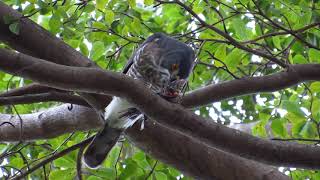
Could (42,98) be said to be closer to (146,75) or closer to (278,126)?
(146,75)

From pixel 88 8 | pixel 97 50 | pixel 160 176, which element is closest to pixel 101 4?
pixel 88 8

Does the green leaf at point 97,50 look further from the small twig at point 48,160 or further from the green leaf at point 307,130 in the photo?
the green leaf at point 307,130

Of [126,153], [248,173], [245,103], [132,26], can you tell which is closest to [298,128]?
[248,173]

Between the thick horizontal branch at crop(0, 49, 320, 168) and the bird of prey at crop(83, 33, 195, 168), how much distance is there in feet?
1.94

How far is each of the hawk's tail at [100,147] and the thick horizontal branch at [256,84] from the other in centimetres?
52

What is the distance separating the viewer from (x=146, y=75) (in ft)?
10.0

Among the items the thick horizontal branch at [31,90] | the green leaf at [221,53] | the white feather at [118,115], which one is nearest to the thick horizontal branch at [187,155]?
the white feather at [118,115]

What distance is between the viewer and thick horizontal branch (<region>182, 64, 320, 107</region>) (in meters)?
2.57

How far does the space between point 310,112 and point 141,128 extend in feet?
3.07

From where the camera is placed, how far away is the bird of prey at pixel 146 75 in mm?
2906

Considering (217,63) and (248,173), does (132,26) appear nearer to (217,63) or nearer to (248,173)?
(217,63)

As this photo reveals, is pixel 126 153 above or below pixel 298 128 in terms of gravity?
below

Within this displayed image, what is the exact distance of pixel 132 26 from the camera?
10.7 ft

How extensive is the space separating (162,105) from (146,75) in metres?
0.92
